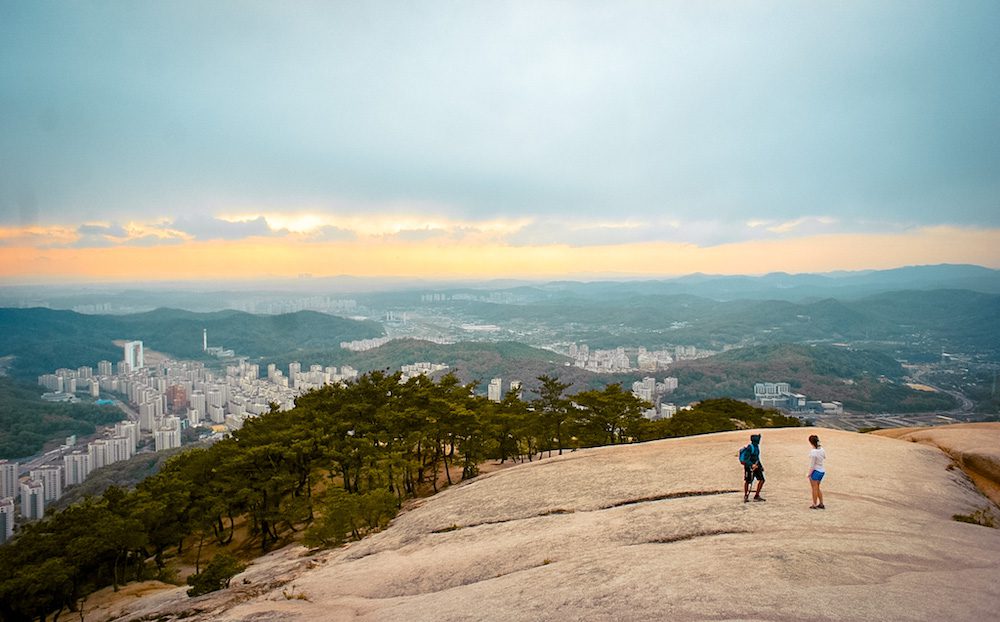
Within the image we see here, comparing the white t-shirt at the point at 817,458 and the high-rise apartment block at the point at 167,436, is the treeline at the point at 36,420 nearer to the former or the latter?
the high-rise apartment block at the point at 167,436

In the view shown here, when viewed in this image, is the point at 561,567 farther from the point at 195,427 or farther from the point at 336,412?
the point at 195,427

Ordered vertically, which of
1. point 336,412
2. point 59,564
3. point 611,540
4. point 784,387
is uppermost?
point 611,540

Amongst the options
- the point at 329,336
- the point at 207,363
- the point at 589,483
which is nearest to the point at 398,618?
the point at 589,483

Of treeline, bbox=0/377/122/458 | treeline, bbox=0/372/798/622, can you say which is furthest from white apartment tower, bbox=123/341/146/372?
treeline, bbox=0/372/798/622

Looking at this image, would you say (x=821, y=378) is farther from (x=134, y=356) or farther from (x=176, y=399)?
(x=134, y=356)

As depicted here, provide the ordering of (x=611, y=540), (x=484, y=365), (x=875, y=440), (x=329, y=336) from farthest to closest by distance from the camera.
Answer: (x=329, y=336) → (x=484, y=365) → (x=875, y=440) → (x=611, y=540)

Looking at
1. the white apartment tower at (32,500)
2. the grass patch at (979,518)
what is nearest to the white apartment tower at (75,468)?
the white apartment tower at (32,500)

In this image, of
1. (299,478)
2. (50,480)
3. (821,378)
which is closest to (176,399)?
(50,480)
